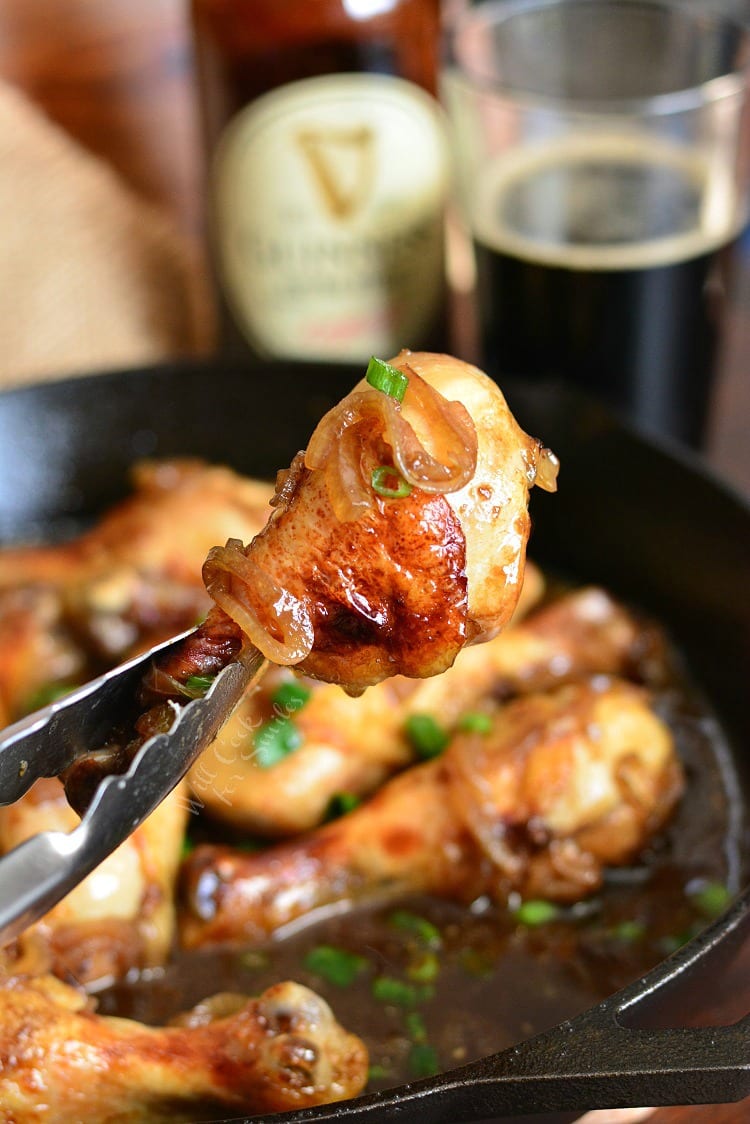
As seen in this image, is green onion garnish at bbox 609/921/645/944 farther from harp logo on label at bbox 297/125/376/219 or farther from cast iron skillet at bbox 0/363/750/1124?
harp logo on label at bbox 297/125/376/219

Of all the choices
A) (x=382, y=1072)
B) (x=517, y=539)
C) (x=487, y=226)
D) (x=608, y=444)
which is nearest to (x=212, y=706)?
(x=517, y=539)

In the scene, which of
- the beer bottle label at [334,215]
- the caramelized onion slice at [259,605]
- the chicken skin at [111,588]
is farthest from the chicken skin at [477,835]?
the beer bottle label at [334,215]

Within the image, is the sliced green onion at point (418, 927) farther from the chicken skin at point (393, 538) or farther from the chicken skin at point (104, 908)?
the chicken skin at point (393, 538)

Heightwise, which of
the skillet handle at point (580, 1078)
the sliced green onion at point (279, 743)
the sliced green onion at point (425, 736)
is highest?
the skillet handle at point (580, 1078)

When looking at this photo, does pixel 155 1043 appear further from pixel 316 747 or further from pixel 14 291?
pixel 14 291

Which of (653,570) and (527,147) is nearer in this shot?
(653,570)

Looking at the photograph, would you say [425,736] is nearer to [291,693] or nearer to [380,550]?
[291,693]
